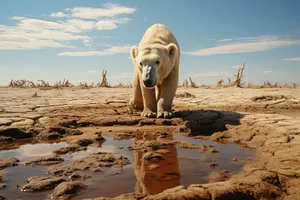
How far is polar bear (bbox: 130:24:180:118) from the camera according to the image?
15.2 ft

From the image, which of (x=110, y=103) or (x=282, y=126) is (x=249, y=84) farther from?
(x=282, y=126)

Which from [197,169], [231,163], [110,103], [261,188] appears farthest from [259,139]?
[110,103]

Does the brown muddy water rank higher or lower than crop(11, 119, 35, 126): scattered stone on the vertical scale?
lower

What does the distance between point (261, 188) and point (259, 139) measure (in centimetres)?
162

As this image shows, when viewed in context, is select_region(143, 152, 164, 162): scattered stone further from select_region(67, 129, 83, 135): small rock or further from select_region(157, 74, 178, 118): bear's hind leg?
select_region(157, 74, 178, 118): bear's hind leg

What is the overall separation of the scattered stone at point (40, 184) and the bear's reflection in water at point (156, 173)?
0.58 metres

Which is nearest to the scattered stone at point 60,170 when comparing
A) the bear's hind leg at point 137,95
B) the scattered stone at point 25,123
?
the scattered stone at point 25,123

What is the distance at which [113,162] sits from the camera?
2.55 meters

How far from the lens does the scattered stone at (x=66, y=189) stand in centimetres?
184

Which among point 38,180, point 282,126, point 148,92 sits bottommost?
point 38,180

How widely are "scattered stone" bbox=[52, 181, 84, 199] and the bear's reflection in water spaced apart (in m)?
0.40

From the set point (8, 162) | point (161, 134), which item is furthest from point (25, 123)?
point (161, 134)

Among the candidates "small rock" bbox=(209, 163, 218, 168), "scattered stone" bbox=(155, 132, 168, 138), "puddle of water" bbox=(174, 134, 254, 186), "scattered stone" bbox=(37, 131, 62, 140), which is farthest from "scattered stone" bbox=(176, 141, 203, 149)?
"scattered stone" bbox=(37, 131, 62, 140)

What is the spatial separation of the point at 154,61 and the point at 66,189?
3076 mm
